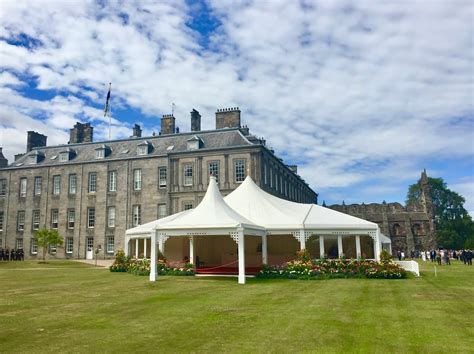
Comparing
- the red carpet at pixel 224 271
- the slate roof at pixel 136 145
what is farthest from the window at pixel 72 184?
the red carpet at pixel 224 271

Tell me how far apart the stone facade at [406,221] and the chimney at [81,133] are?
1531 inches

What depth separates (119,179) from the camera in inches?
1549

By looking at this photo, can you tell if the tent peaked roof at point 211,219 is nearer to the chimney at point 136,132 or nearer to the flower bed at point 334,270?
the flower bed at point 334,270

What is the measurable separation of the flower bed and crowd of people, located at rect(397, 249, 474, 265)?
14655mm

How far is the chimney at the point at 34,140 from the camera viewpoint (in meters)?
46.2

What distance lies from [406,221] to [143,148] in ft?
134

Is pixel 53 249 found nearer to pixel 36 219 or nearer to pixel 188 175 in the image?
pixel 36 219

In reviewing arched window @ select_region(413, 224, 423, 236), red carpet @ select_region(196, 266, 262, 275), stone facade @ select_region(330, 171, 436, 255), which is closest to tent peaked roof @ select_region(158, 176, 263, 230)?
red carpet @ select_region(196, 266, 262, 275)

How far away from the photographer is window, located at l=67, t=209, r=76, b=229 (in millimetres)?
40094

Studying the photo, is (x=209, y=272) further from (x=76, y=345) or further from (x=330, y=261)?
(x=76, y=345)

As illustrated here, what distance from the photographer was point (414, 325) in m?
7.72

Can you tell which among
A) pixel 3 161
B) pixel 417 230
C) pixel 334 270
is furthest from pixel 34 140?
pixel 417 230

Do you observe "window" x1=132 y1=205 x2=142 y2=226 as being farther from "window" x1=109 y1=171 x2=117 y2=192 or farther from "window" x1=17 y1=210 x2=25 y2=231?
"window" x1=17 y1=210 x2=25 y2=231

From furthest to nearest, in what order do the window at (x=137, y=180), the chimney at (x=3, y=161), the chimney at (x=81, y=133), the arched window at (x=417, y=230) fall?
1. the arched window at (x=417, y=230)
2. the chimney at (x=3, y=161)
3. the chimney at (x=81, y=133)
4. the window at (x=137, y=180)
